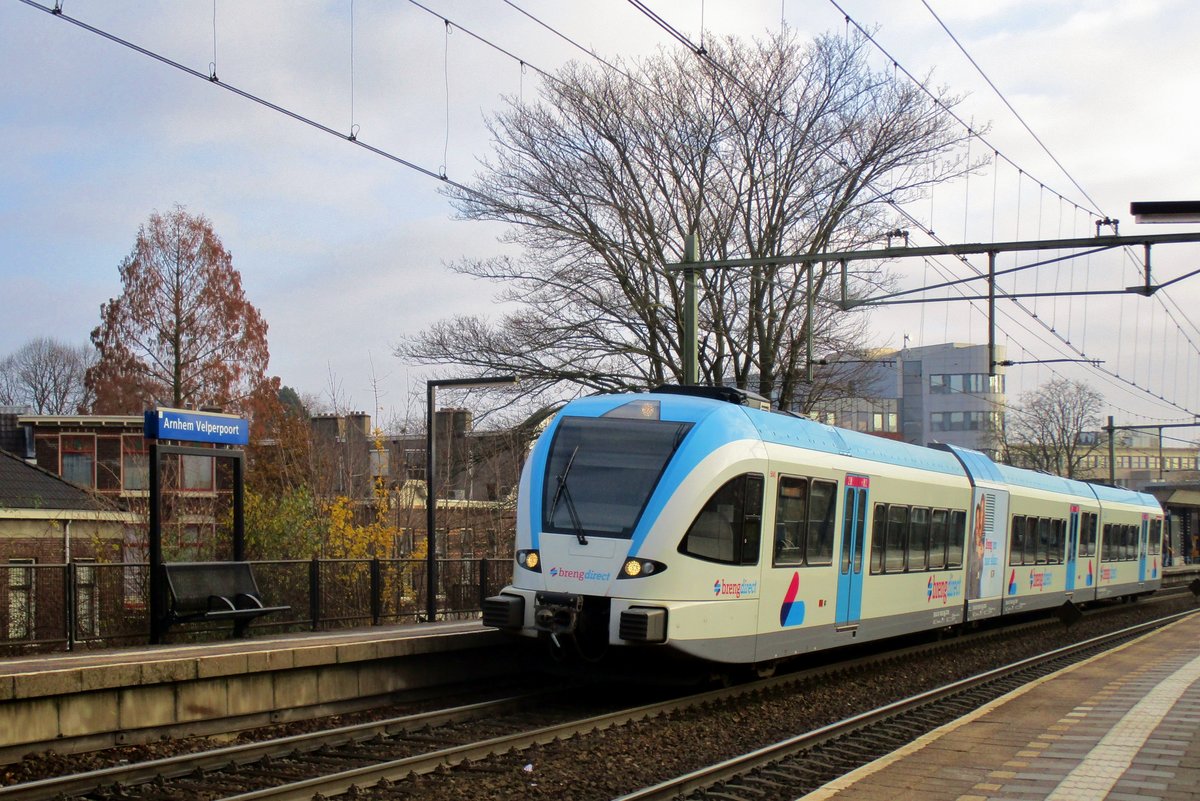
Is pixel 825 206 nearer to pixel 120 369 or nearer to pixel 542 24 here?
pixel 542 24

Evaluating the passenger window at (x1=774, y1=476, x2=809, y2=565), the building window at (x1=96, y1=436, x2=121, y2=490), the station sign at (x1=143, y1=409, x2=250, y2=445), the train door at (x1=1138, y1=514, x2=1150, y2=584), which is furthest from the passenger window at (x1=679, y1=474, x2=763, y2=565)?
the building window at (x1=96, y1=436, x2=121, y2=490)

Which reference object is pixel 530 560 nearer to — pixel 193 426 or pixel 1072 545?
pixel 193 426

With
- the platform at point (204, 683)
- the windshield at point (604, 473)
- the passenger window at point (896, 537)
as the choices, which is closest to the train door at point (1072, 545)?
the passenger window at point (896, 537)

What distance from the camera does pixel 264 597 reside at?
17375mm

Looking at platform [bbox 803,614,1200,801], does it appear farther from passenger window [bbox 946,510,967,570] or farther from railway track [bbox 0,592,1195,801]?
passenger window [bbox 946,510,967,570]

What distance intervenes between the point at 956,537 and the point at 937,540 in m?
1.00

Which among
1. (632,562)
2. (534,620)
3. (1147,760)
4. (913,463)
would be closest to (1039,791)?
(1147,760)

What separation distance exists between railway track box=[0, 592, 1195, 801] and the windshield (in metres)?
1.83

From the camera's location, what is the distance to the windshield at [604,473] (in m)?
12.3

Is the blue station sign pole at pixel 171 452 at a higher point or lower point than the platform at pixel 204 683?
higher

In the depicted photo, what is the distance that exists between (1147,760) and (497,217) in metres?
22.8

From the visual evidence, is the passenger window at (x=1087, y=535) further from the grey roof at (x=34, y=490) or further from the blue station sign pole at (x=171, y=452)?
the grey roof at (x=34, y=490)

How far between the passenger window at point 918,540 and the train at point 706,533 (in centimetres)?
8

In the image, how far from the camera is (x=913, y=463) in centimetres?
1791
